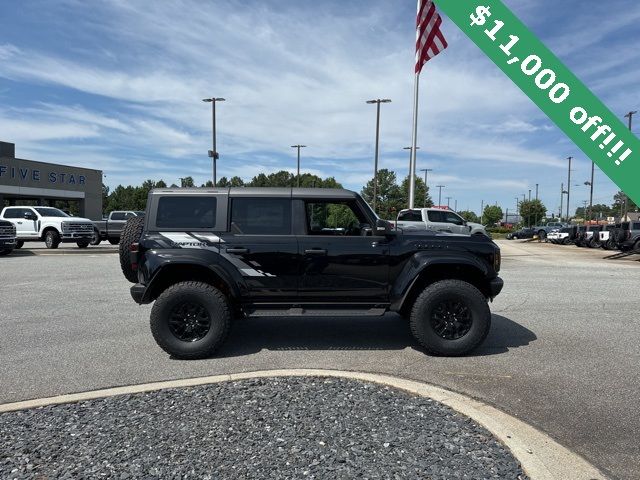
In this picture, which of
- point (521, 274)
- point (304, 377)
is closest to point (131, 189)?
point (521, 274)

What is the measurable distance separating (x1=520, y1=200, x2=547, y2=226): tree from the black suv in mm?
87629

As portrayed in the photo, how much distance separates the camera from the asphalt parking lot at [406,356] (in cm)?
360

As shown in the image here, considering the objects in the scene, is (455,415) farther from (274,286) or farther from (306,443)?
(274,286)

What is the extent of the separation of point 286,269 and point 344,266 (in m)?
0.64

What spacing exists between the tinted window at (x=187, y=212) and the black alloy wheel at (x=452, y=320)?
2704mm

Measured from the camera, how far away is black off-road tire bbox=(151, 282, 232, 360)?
4820 millimetres

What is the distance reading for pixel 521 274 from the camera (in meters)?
12.7

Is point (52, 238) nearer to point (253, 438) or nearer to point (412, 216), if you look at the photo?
point (412, 216)

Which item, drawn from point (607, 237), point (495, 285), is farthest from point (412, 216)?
point (495, 285)

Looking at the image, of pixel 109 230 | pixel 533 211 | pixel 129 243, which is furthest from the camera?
pixel 533 211

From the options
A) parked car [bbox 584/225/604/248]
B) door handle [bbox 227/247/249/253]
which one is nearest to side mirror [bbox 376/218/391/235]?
door handle [bbox 227/247/249/253]

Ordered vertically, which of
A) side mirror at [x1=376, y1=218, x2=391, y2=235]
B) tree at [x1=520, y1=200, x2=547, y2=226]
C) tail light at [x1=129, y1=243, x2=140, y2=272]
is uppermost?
tree at [x1=520, y1=200, x2=547, y2=226]

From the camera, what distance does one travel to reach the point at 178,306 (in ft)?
16.0

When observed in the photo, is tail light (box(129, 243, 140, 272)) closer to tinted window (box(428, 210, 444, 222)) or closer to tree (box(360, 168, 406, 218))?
tinted window (box(428, 210, 444, 222))
